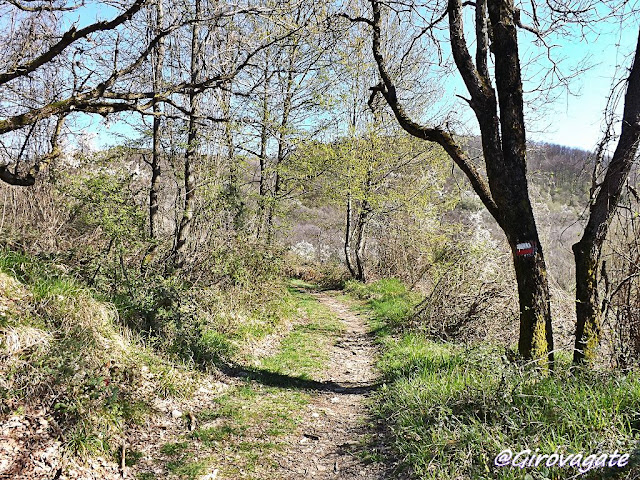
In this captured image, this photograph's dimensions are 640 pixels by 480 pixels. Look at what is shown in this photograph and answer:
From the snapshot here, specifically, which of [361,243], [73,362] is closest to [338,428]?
[73,362]

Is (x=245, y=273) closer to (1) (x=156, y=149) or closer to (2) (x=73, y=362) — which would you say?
(1) (x=156, y=149)

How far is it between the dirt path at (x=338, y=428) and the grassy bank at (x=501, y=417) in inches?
13.4

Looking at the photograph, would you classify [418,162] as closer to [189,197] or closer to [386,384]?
[189,197]

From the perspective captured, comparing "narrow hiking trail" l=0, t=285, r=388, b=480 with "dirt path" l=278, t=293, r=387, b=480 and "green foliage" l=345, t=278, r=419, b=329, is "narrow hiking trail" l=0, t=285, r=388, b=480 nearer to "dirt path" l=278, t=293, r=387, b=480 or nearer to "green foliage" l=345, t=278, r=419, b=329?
"dirt path" l=278, t=293, r=387, b=480

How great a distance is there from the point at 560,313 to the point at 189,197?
6.91 meters

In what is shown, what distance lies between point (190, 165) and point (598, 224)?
6441 millimetres

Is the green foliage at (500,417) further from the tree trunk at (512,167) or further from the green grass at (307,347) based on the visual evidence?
the green grass at (307,347)

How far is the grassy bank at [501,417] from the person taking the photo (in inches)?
112

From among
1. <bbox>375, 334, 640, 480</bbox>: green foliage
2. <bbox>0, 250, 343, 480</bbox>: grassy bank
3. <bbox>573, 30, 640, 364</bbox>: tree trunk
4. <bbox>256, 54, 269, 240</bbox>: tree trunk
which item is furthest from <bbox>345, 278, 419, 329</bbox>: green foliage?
<bbox>573, 30, 640, 364</bbox>: tree trunk

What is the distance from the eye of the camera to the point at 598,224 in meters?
Result: 4.28

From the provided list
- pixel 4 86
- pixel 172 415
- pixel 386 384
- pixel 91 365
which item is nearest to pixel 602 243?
pixel 386 384

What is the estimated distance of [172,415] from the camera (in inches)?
176

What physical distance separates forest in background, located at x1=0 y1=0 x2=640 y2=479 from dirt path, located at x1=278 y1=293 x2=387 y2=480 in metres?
0.21

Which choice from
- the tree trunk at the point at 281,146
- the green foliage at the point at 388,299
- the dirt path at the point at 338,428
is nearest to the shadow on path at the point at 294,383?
the dirt path at the point at 338,428
